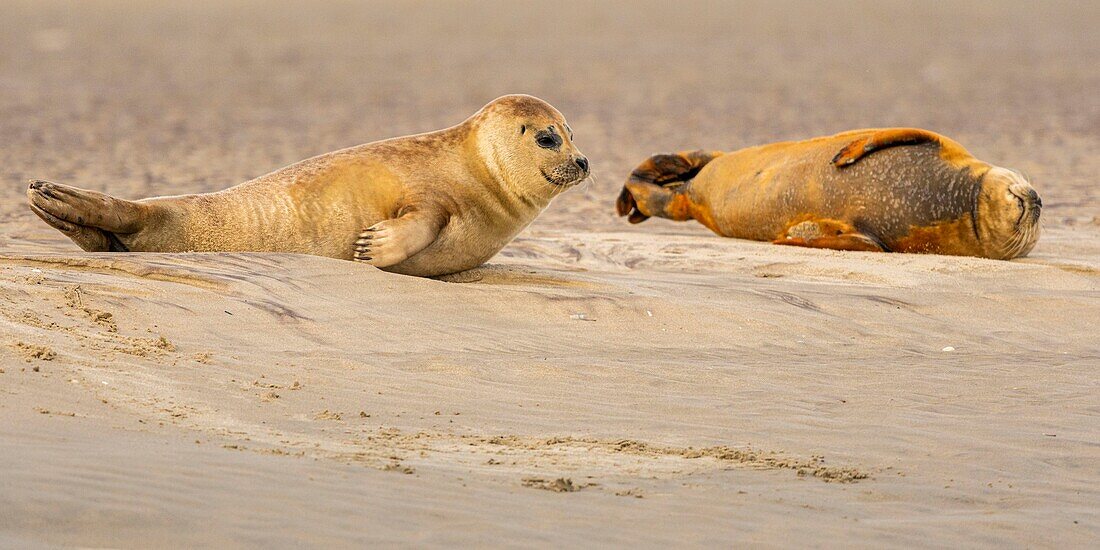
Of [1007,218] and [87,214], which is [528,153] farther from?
[1007,218]

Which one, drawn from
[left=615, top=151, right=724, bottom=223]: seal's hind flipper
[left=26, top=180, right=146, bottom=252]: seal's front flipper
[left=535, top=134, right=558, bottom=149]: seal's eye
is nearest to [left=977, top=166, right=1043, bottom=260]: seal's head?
[left=615, top=151, right=724, bottom=223]: seal's hind flipper

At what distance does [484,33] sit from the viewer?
3188 centimetres

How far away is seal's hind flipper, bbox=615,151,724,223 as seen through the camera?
9891mm

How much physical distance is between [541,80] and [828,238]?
50.8ft

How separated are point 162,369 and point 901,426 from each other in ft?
7.06

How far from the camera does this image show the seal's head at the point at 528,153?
645 cm

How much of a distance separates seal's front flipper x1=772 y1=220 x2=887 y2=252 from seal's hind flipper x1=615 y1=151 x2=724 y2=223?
1455 mm

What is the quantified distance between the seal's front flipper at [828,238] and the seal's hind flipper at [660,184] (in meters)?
1.46

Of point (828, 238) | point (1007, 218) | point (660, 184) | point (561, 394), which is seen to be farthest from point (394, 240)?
point (660, 184)

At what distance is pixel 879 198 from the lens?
8266mm

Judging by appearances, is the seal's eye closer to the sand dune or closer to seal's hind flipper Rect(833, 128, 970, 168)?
the sand dune

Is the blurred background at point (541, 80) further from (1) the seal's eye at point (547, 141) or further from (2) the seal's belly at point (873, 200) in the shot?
(1) the seal's eye at point (547, 141)

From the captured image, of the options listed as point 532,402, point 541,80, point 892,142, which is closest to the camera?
point 532,402

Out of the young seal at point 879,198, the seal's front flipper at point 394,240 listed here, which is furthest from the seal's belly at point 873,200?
the seal's front flipper at point 394,240
